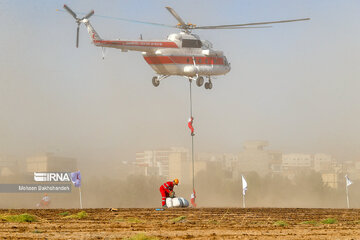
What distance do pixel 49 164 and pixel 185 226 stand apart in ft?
202

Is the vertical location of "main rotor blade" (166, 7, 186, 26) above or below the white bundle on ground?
above

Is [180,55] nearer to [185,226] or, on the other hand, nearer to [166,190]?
[166,190]

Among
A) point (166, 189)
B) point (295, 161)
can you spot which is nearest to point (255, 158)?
point (295, 161)

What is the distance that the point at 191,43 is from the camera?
56938 millimetres

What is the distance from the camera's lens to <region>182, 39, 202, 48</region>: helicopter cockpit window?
56.3 metres

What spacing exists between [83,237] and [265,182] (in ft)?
303

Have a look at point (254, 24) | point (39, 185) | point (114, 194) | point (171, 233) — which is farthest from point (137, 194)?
point (171, 233)

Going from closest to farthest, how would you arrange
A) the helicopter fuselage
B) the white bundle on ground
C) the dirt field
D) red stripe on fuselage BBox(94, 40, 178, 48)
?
the dirt field → the white bundle on ground → red stripe on fuselage BBox(94, 40, 178, 48) → the helicopter fuselage

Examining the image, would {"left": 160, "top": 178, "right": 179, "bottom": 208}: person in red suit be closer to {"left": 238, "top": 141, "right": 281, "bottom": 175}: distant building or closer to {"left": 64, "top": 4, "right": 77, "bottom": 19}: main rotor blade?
{"left": 64, "top": 4, "right": 77, "bottom": 19}: main rotor blade

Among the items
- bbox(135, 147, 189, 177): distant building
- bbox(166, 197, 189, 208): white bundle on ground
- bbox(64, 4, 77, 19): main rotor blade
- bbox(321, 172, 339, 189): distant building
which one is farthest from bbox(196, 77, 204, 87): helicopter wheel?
bbox(321, 172, 339, 189): distant building

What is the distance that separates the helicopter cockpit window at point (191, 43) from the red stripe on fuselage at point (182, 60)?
89 cm

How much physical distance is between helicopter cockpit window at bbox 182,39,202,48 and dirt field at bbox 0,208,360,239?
897 inches

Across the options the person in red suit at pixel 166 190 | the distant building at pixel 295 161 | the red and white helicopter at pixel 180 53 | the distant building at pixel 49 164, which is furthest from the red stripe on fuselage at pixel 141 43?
the distant building at pixel 295 161

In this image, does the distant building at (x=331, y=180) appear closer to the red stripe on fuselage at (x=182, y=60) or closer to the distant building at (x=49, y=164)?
the distant building at (x=49, y=164)
